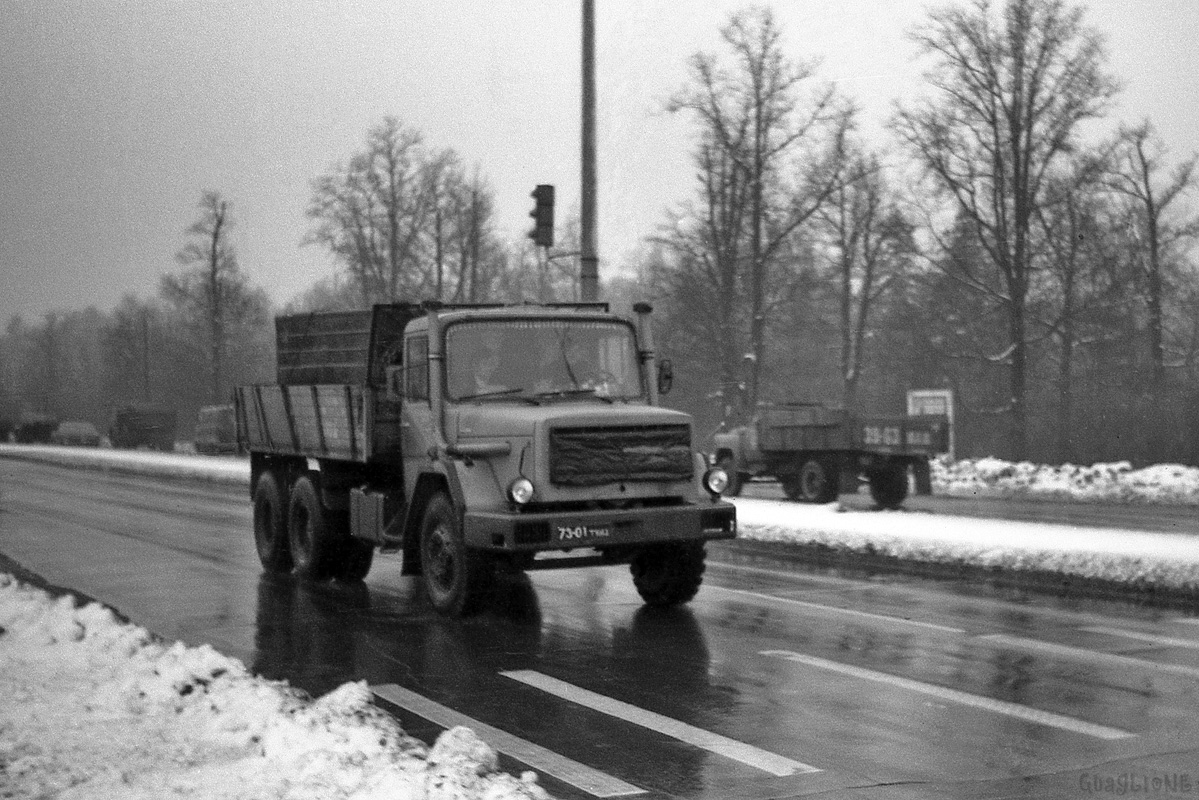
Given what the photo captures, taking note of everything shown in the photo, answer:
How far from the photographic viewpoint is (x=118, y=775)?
21.6 ft

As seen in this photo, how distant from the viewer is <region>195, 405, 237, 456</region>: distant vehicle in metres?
64.5

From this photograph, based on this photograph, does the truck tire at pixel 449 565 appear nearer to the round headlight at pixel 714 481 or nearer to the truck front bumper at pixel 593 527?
the truck front bumper at pixel 593 527

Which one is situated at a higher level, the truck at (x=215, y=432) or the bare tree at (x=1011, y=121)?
the bare tree at (x=1011, y=121)

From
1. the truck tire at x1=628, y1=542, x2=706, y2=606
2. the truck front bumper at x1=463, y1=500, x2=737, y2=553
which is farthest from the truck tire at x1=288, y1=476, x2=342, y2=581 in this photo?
the truck front bumper at x1=463, y1=500, x2=737, y2=553

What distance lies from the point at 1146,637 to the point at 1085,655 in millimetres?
1147

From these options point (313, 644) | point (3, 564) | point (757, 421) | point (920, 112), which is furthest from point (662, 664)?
point (920, 112)

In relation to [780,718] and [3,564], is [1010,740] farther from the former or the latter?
[3,564]

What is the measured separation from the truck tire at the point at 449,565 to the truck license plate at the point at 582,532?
0.84 metres

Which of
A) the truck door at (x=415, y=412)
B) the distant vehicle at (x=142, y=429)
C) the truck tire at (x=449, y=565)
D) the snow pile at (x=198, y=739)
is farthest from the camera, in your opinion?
the distant vehicle at (x=142, y=429)

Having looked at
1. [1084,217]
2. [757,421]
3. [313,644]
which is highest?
[1084,217]

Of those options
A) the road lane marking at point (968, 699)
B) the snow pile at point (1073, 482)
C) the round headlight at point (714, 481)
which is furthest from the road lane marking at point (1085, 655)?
the snow pile at point (1073, 482)

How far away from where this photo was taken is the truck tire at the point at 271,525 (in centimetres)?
1659

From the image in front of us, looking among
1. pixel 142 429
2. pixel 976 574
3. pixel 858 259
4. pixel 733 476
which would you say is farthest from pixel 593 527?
pixel 142 429

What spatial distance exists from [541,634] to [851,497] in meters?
19.9
